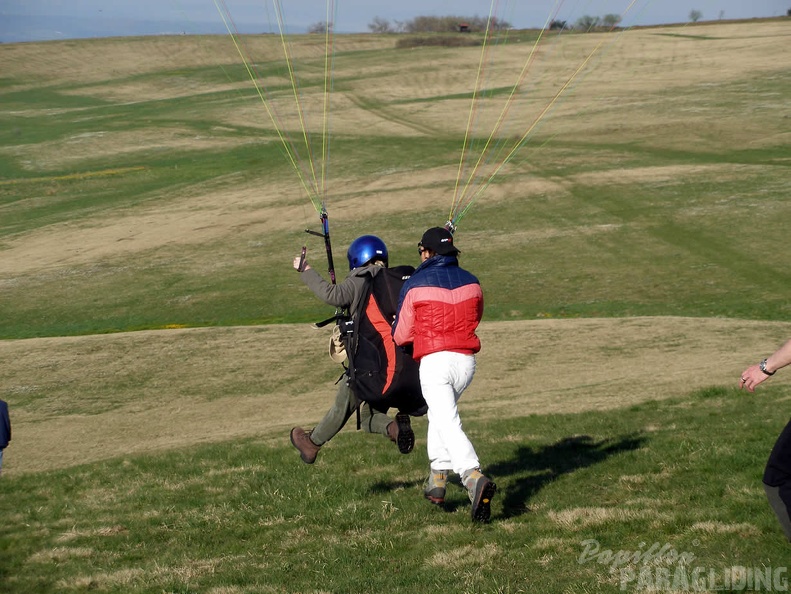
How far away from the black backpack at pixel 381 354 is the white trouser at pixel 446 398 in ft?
2.05

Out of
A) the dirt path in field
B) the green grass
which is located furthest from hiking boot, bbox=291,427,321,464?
the dirt path in field

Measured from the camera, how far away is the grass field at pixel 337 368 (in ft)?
25.1

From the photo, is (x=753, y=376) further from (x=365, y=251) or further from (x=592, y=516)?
(x=365, y=251)

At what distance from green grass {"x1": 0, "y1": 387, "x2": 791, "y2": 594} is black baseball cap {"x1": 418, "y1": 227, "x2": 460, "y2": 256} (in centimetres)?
235

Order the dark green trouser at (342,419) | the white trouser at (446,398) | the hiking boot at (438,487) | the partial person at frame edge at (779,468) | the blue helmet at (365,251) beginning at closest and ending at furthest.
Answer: the partial person at frame edge at (779,468)
the white trouser at (446,398)
the hiking boot at (438,487)
the blue helmet at (365,251)
the dark green trouser at (342,419)

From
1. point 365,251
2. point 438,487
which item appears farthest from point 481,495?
point 365,251

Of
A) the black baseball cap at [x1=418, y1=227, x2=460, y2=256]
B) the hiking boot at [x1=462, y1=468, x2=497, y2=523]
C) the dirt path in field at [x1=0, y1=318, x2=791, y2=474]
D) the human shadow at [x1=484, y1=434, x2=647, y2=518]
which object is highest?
the black baseball cap at [x1=418, y1=227, x2=460, y2=256]

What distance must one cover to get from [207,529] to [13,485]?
17.3 feet

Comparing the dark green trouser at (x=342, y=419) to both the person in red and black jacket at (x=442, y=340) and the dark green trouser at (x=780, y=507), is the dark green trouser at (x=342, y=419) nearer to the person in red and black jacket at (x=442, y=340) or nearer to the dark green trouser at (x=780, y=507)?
the person in red and black jacket at (x=442, y=340)

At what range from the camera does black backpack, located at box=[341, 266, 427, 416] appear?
887 cm

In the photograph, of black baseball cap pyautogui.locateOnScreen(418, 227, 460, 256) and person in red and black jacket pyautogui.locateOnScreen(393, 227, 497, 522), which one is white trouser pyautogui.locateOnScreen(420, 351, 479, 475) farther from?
black baseball cap pyautogui.locateOnScreen(418, 227, 460, 256)

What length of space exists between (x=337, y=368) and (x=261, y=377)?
1.82m

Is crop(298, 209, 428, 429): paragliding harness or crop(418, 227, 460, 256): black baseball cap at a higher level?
crop(418, 227, 460, 256): black baseball cap

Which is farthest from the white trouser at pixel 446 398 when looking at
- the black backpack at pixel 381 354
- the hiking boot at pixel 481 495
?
the black backpack at pixel 381 354
